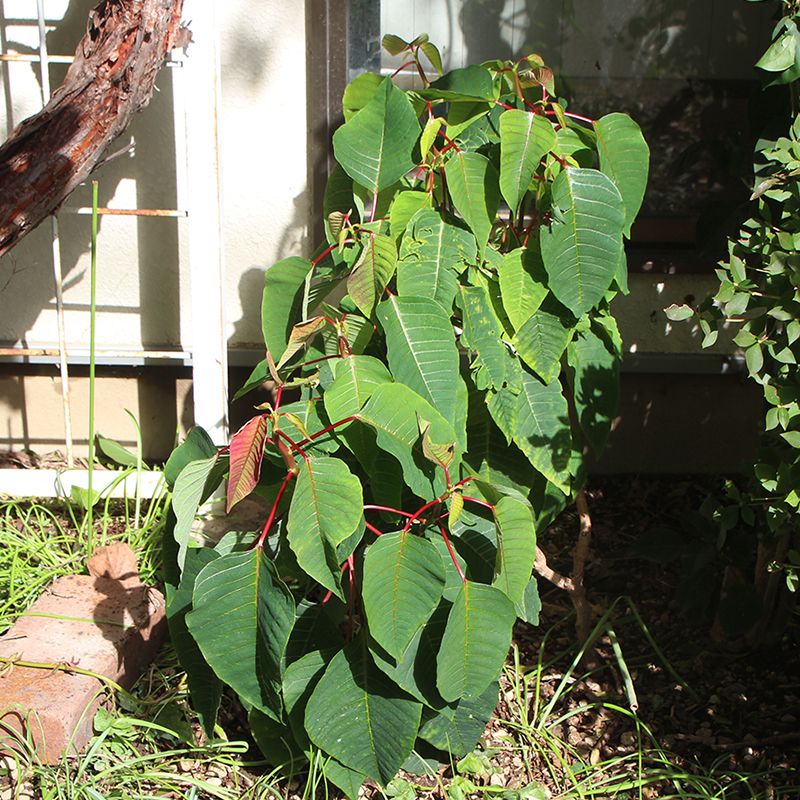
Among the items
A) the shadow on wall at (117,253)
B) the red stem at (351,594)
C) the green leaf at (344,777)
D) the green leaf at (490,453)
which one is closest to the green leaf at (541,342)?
the green leaf at (490,453)

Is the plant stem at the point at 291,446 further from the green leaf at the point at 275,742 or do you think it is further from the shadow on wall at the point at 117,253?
the shadow on wall at the point at 117,253

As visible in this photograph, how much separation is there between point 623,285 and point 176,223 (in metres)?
1.58

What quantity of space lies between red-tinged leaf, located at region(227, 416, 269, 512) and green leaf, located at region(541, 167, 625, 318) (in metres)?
0.72

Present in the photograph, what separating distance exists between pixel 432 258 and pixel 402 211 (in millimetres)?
147

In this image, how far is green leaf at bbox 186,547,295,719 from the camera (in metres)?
1.77

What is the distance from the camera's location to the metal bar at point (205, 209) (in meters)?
2.74

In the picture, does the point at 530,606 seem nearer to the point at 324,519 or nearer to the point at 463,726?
the point at 463,726

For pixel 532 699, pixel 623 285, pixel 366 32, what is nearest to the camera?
pixel 623 285

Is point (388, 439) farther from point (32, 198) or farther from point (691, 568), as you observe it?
point (32, 198)

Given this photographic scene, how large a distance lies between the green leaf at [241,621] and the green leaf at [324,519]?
0.35 feet

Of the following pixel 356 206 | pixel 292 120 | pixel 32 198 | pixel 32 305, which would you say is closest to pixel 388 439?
pixel 356 206

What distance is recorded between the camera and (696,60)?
3121 millimetres

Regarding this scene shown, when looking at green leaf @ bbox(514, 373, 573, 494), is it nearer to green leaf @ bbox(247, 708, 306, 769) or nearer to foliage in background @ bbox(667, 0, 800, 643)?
foliage in background @ bbox(667, 0, 800, 643)

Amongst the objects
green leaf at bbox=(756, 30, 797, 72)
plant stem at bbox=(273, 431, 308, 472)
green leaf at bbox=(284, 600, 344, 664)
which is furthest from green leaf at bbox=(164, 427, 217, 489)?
green leaf at bbox=(756, 30, 797, 72)
